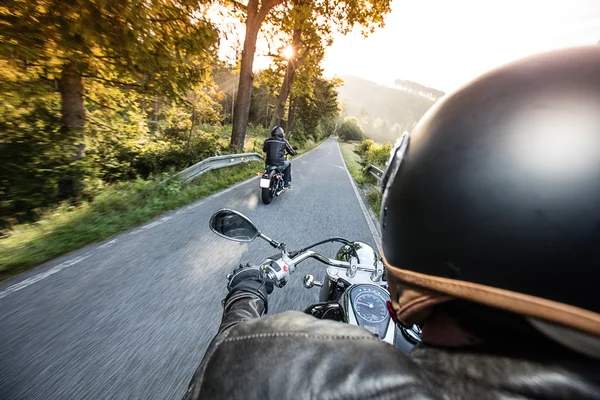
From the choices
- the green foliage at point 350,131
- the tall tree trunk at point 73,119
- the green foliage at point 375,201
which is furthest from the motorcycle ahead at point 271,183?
the green foliage at point 350,131

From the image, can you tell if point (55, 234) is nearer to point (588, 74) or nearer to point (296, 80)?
point (588, 74)

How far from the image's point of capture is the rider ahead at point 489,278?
0.52 meters

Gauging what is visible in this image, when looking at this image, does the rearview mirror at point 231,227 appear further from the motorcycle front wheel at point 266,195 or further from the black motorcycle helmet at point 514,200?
the motorcycle front wheel at point 266,195

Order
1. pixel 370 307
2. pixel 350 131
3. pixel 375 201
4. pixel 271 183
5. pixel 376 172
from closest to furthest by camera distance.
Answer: pixel 370 307, pixel 271 183, pixel 375 201, pixel 376 172, pixel 350 131

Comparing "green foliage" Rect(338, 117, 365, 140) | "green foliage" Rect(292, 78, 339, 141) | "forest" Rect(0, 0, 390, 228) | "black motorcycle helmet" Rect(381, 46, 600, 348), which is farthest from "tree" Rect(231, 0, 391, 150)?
"green foliage" Rect(338, 117, 365, 140)

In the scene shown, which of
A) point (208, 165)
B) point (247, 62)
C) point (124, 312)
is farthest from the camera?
point (247, 62)

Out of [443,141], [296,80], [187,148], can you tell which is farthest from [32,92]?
[296,80]

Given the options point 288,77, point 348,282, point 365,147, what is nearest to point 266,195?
point 348,282

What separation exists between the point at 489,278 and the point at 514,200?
22cm

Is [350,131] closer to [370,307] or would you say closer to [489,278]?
[370,307]

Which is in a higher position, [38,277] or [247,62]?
[247,62]

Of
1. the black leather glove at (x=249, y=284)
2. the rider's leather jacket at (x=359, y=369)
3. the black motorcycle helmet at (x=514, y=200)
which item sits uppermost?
the black motorcycle helmet at (x=514, y=200)

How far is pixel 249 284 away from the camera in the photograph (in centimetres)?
135

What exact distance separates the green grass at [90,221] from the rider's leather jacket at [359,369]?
3.32 metres
